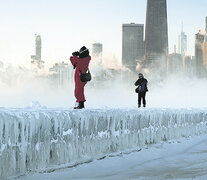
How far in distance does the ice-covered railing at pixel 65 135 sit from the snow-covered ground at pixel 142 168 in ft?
0.61

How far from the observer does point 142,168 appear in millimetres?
6277

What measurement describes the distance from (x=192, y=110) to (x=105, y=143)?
5335mm

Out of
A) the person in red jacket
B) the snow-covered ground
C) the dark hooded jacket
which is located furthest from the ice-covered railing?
the dark hooded jacket

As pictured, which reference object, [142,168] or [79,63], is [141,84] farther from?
[142,168]

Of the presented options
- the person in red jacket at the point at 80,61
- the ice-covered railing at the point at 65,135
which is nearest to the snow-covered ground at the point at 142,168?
the ice-covered railing at the point at 65,135

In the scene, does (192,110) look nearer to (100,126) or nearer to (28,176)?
(100,126)

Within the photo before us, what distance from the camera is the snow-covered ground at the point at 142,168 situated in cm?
544

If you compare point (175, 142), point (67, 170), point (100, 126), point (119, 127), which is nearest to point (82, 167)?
point (67, 170)

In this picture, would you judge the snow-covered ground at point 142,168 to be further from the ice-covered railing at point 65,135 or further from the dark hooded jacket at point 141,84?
the dark hooded jacket at point 141,84

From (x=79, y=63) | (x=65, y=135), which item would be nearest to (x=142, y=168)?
(x=65, y=135)

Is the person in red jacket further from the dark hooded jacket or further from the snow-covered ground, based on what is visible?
the dark hooded jacket

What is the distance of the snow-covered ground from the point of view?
544 cm

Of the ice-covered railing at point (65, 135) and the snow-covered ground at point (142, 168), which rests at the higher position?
the ice-covered railing at point (65, 135)

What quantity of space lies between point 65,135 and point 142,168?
1350 mm
